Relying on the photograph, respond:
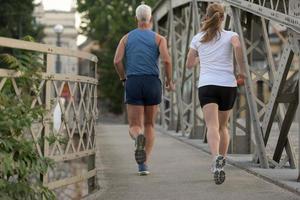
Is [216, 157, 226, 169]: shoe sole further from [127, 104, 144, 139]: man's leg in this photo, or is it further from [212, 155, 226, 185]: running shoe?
[127, 104, 144, 139]: man's leg

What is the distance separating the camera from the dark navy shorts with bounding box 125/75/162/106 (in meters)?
8.54

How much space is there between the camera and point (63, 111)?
720 cm

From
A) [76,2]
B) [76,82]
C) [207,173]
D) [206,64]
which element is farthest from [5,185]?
[76,2]

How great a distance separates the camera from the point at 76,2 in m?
56.2

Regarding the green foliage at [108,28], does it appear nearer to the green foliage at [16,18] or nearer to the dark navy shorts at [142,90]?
the green foliage at [16,18]

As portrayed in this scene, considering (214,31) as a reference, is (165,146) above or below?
below

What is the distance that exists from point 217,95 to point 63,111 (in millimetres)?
1729

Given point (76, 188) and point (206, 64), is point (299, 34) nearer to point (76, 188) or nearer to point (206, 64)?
point (206, 64)

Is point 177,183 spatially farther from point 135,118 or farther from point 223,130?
point 135,118

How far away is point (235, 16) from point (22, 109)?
497 cm

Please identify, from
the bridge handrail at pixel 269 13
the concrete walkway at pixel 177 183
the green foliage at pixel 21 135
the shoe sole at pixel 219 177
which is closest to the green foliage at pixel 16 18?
the concrete walkway at pixel 177 183

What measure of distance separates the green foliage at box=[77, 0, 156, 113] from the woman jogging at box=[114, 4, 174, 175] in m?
40.6

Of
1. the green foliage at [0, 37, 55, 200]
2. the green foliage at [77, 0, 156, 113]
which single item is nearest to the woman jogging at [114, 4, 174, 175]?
the green foliage at [0, 37, 55, 200]

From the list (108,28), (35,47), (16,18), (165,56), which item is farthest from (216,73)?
(108,28)
